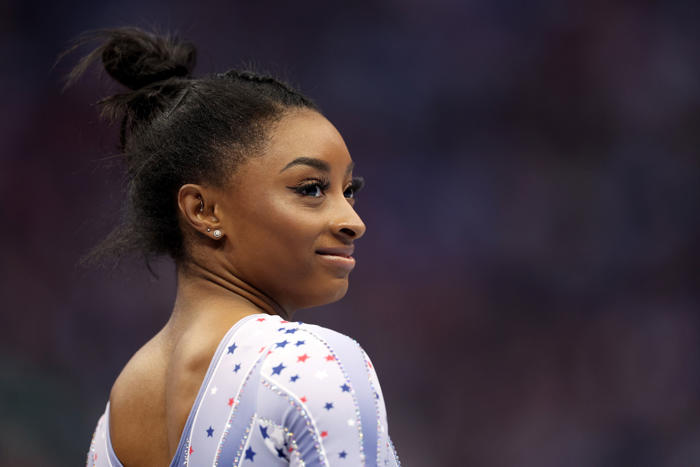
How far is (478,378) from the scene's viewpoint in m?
2.94

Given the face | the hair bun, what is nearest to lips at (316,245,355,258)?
the face

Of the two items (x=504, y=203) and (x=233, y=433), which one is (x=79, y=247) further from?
(x=233, y=433)

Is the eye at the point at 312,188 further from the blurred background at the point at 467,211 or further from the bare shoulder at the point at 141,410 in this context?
the blurred background at the point at 467,211

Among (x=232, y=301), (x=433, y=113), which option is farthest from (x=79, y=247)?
(x=232, y=301)

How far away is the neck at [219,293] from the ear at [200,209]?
0.06m

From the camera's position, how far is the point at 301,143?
50.0 inches

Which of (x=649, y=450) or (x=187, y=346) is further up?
(x=187, y=346)

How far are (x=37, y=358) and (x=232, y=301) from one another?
1.81 meters

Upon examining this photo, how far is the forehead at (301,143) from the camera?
4.12 ft

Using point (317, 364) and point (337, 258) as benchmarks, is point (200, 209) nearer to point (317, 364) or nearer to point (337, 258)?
point (337, 258)

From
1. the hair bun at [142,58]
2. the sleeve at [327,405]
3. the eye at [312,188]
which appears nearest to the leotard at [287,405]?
the sleeve at [327,405]

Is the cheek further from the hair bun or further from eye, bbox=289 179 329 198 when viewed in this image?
the hair bun

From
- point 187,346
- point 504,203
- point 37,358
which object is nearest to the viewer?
point 187,346

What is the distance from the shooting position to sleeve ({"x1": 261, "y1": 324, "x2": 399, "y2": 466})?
3.38ft
